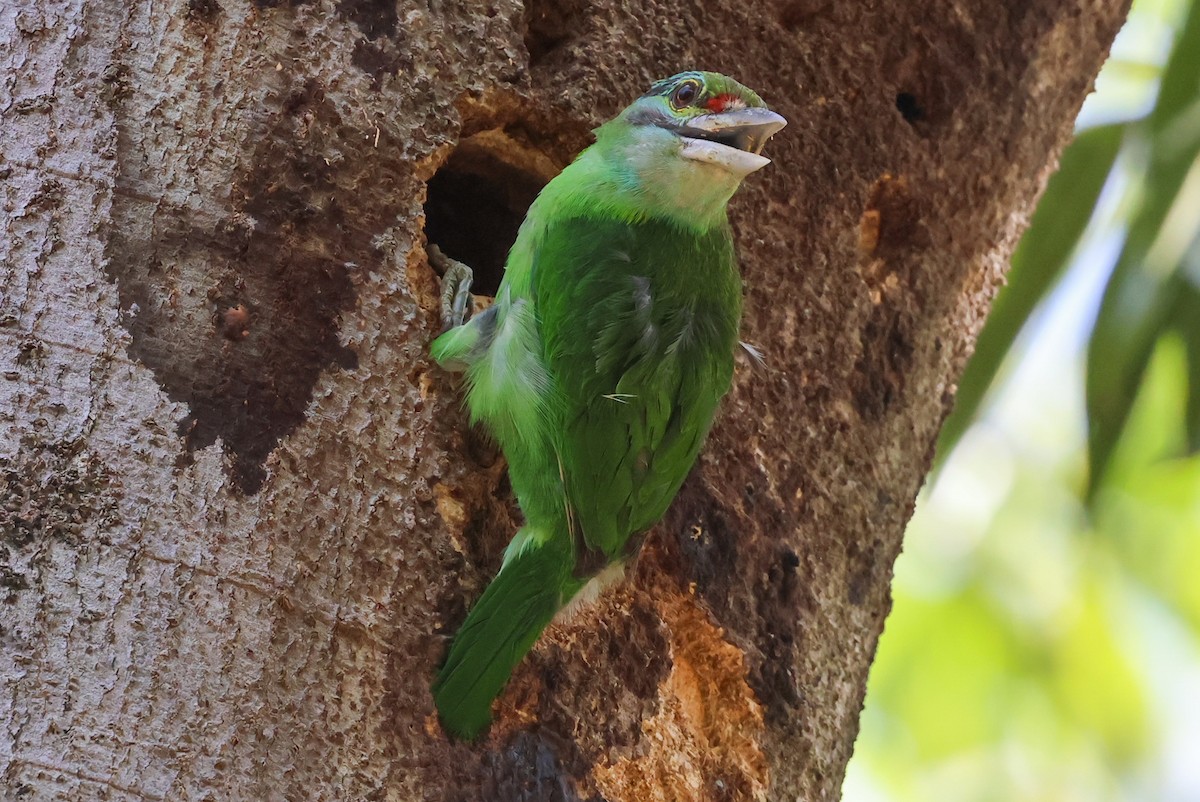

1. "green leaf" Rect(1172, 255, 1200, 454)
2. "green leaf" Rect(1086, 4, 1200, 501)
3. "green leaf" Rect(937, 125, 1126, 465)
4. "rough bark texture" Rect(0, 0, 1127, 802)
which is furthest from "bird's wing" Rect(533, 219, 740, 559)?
"green leaf" Rect(1172, 255, 1200, 454)

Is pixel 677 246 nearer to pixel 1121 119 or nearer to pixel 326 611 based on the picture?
pixel 326 611

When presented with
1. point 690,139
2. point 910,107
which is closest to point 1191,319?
point 910,107

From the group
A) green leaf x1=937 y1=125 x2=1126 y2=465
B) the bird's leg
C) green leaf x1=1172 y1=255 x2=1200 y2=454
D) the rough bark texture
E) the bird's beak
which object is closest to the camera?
the rough bark texture

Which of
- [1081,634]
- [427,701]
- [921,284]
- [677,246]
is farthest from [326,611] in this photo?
[1081,634]

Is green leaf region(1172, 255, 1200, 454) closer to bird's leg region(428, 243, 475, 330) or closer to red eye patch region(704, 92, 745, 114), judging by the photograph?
red eye patch region(704, 92, 745, 114)

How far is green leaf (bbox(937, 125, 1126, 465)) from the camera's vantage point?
368 centimetres

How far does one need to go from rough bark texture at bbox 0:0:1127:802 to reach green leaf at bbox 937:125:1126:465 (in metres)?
0.83

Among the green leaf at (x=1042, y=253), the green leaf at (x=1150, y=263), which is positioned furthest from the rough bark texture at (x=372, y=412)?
the green leaf at (x=1150, y=263)

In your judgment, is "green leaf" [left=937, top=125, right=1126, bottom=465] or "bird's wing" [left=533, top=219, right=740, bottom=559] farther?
"green leaf" [left=937, top=125, right=1126, bottom=465]

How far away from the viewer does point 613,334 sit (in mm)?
2525

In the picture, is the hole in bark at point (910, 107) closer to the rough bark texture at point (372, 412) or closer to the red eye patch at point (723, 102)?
the rough bark texture at point (372, 412)

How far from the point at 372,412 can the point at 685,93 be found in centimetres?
107

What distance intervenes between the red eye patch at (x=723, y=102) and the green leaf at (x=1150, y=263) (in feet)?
5.46

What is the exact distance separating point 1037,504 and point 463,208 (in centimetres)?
344
